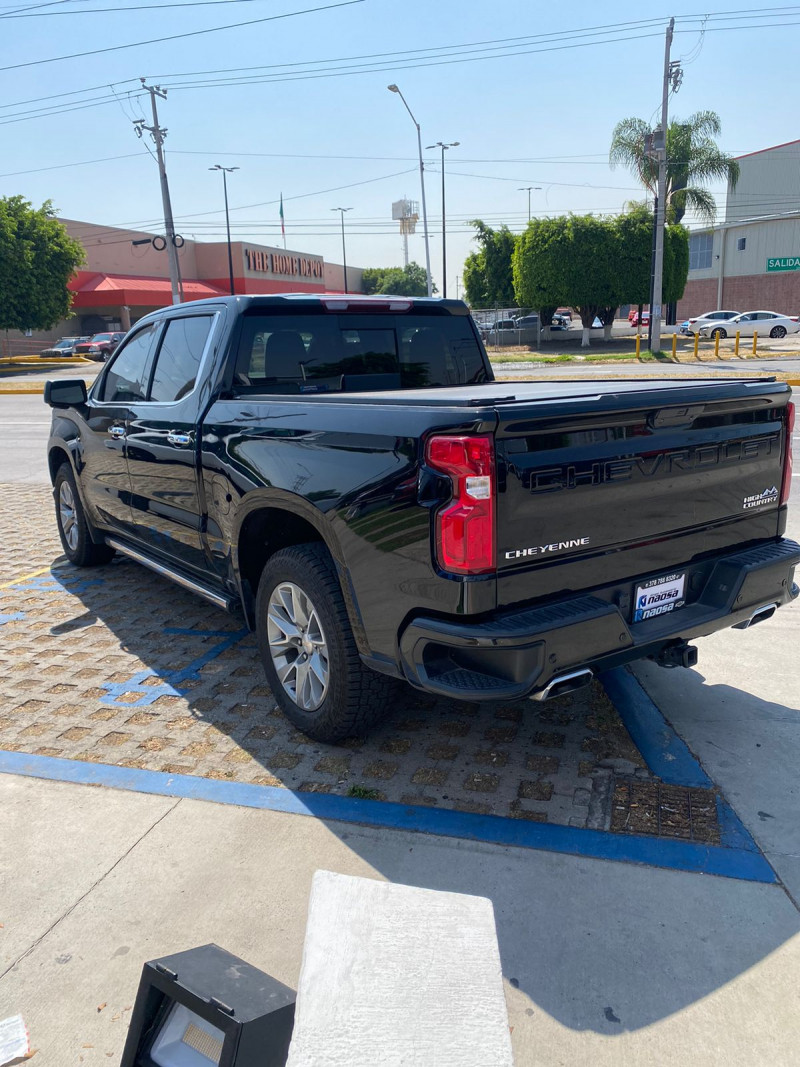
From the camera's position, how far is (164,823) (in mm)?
3252

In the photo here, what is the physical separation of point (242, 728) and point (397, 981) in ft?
7.41

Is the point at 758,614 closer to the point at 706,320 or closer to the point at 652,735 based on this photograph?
the point at 652,735

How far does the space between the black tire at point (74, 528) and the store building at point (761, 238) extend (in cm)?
5315

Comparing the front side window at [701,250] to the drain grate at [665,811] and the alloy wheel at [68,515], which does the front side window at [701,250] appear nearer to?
the alloy wheel at [68,515]

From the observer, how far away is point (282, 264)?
6950cm

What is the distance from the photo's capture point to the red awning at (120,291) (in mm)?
53812

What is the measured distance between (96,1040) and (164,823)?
102 centimetres

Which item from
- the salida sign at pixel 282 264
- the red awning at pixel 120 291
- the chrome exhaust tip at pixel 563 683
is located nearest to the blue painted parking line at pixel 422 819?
the chrome exhaust tip at pixel 563 683

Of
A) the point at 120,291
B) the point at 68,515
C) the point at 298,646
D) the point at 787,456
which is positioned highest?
the point at 120,291

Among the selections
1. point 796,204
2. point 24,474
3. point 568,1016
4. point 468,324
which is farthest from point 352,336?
point 796,204

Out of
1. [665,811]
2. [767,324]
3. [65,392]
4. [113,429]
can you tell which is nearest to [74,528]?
[65,392]

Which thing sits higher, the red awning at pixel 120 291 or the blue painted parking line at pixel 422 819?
the red awning at pixel 120 291

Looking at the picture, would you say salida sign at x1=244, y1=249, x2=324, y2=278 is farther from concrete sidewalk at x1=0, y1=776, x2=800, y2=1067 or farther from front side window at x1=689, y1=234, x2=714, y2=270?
concrete sidewalk at x1=0, y1=776, x2=800, y2=1067

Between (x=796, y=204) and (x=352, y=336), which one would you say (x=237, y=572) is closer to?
(x=352, y=336)
